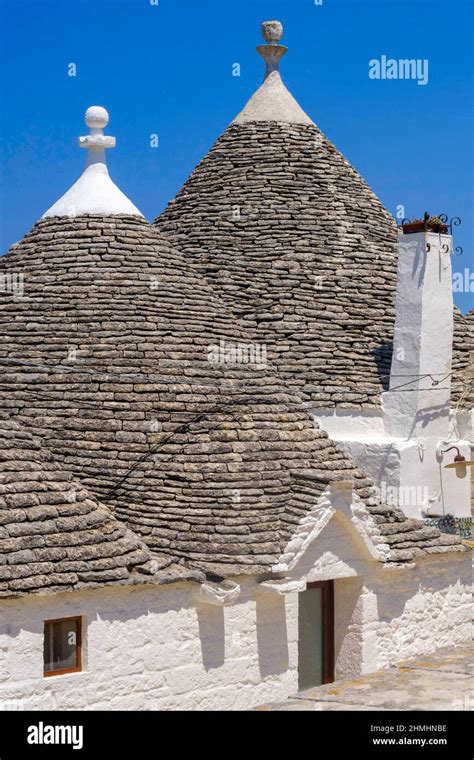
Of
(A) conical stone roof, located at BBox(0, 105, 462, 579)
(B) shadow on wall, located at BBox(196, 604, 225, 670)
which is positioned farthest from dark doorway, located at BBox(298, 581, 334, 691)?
(B) shadow on wall, located at BBox(196, 604, 225, 670)

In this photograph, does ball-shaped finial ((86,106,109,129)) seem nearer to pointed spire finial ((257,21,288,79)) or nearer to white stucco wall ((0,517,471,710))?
pointed spire finial ((257,21,288,79))

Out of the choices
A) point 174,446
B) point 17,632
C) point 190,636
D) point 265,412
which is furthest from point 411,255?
point 17,632

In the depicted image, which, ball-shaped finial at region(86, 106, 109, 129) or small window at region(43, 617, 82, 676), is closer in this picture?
small window at region(43, 617, 82, 676)

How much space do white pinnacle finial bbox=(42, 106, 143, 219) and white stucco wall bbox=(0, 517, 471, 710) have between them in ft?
22.2

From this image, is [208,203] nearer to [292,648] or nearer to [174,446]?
[174,446]

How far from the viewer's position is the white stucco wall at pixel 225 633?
580 inches

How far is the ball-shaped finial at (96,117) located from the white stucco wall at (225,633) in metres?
7.90

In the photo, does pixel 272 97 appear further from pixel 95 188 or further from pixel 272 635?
pixel 272 635

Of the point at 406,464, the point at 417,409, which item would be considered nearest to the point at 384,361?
the point at 417,409

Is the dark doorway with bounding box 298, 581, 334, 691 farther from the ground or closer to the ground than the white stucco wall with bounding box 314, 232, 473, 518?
closer to the ground

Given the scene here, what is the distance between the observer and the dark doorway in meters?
18.5

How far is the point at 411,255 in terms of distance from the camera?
2131 centimetres

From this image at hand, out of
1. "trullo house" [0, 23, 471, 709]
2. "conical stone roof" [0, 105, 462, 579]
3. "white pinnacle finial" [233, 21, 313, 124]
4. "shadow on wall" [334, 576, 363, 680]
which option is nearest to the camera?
"trullo house" [0, 23, 471, 709]

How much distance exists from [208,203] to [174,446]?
27.6 feet
